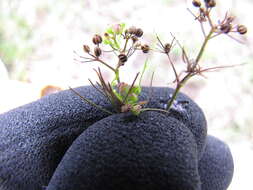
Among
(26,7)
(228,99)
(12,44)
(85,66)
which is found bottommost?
(228,99)

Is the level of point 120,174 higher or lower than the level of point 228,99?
higher

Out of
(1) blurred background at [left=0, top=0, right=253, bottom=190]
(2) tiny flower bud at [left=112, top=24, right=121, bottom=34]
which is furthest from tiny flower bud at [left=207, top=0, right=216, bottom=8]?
(1) blurred background at [left=0, top=0, right=253, bottom=190]

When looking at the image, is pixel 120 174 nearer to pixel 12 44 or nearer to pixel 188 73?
pixel 188 73

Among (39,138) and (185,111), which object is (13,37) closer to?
Answer: (39,138)

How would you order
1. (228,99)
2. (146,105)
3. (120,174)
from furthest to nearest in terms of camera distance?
(228,99), (146,105), (120,174)

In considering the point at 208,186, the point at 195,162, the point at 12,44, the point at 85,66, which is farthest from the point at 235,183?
the point at 12,44

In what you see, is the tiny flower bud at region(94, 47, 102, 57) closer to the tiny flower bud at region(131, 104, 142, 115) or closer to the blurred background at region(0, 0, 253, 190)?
the tiny flower bud at region(131, 104, 142, 115)

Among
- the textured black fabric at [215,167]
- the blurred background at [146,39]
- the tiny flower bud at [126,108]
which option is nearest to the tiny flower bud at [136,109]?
the tiny flower bud at [126,108]

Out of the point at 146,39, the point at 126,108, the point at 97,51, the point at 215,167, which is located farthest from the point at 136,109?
the point at 146,39
